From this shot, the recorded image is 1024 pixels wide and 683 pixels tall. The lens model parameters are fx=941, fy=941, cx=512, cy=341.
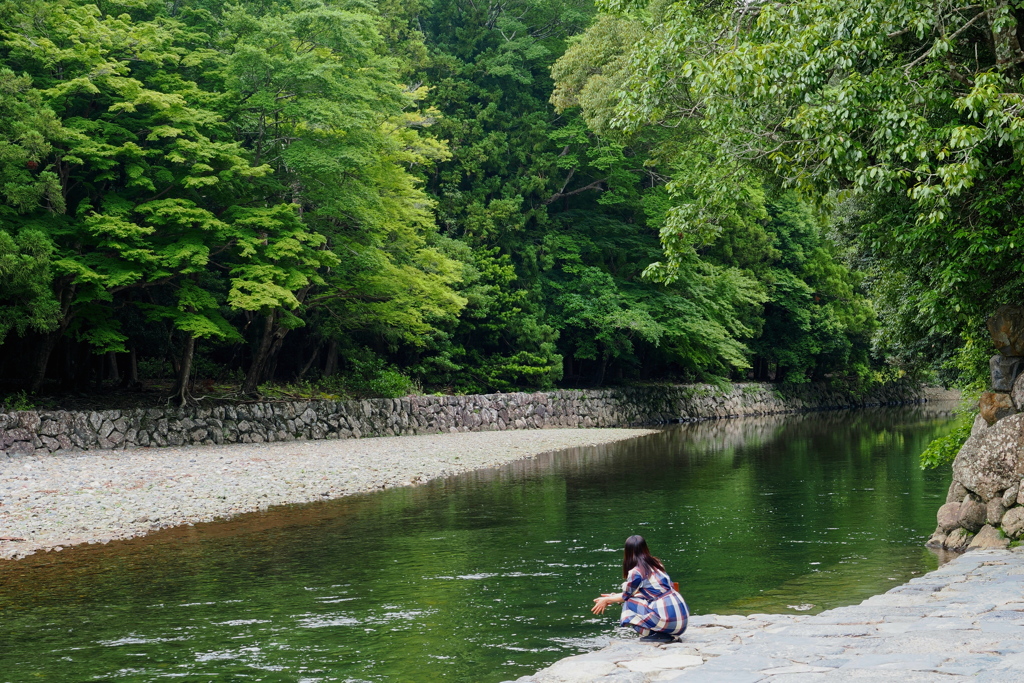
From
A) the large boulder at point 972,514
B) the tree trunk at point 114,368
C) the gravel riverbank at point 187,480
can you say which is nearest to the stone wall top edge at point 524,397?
the gravel riverbank at point 187,480

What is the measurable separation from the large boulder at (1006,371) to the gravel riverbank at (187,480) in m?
11.0

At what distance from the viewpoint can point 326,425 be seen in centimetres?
2819

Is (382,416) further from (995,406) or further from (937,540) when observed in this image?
(995,406)

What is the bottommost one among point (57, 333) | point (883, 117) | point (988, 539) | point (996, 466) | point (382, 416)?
point (988, 539)

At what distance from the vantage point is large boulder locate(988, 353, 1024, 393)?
36.8ft

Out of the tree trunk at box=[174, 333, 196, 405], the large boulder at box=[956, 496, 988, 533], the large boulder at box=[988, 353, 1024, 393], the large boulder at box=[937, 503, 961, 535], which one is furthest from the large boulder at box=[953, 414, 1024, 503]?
the tree trunk at box=[174, 333, 196, 405]

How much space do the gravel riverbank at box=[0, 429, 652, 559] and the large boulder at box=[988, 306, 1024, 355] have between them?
11.1m

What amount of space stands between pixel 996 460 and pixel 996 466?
0.24ft

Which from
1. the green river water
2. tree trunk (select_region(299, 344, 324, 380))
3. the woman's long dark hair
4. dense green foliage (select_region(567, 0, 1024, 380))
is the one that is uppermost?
dense green foliage (select_region(567, 0, 1024, 380))

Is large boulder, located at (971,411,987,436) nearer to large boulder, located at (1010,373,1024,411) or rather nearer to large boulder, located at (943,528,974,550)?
large boulder, located at (1010,373,1024,411)

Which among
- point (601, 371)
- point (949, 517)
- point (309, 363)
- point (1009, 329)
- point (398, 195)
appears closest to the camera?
point (1009, 329)

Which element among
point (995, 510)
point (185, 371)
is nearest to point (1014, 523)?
point (995, 510)

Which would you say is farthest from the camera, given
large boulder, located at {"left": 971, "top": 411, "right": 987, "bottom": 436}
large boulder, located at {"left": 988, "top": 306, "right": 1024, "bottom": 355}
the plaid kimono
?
large boulder, located at {"left": 971, "top": 411, "right": 987, "bottom": 436}

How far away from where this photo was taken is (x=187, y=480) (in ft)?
57.4
